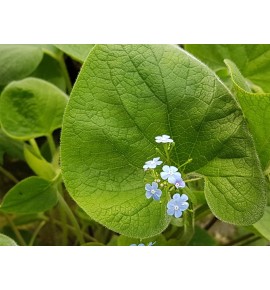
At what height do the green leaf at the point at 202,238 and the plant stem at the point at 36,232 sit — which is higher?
the green leaf at the point at 202,238

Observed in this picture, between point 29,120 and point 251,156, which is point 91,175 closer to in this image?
point 251,156

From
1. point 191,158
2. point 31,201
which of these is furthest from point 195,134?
point 31,201

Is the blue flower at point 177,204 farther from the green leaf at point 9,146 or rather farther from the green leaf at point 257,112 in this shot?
the green leaf at point 9,146

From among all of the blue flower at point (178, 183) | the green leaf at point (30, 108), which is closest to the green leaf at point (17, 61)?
the green leaf at point (30, 108)

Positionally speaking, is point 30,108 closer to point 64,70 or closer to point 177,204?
point 64,70

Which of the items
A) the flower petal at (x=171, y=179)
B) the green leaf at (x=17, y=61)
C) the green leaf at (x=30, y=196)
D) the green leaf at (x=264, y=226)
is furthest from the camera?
the green leaf at (x=17, y=61)

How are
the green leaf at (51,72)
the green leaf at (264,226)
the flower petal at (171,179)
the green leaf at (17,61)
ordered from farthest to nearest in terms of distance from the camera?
the green leaf at (51,72)
the green leaf at (17,61)
the green leaf at (264,226)
the flower petal at (171,179)

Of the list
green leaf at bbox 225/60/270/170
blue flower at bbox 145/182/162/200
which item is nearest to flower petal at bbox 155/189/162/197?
blue flower at bbox 145/182/162/200
